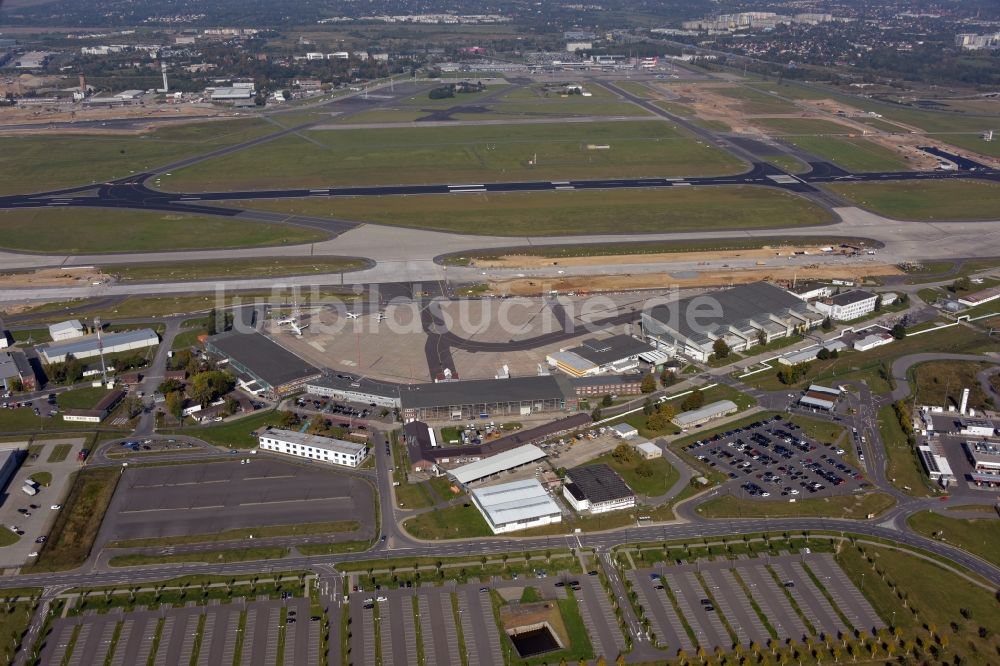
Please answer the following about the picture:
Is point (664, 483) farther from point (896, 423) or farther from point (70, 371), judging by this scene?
point (70, 371)

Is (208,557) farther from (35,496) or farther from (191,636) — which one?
(35,496)

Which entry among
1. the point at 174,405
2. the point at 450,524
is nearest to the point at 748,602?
the point at 450,524

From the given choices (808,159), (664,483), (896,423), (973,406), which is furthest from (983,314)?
(808,159)

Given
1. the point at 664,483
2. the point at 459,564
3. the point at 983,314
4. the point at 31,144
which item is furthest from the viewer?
the point at 31,144

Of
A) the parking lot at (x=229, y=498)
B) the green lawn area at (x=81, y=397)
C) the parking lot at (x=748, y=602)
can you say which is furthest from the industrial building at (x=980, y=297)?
the green lawn area at (x=81, y=397)

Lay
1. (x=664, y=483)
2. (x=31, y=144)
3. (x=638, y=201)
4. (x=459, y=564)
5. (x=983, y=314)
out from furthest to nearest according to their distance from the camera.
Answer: (x=31, y=144)
(x=638, y=201)
(x=983, y=314)
(x=664, y=483)
(x=459, y=564)
